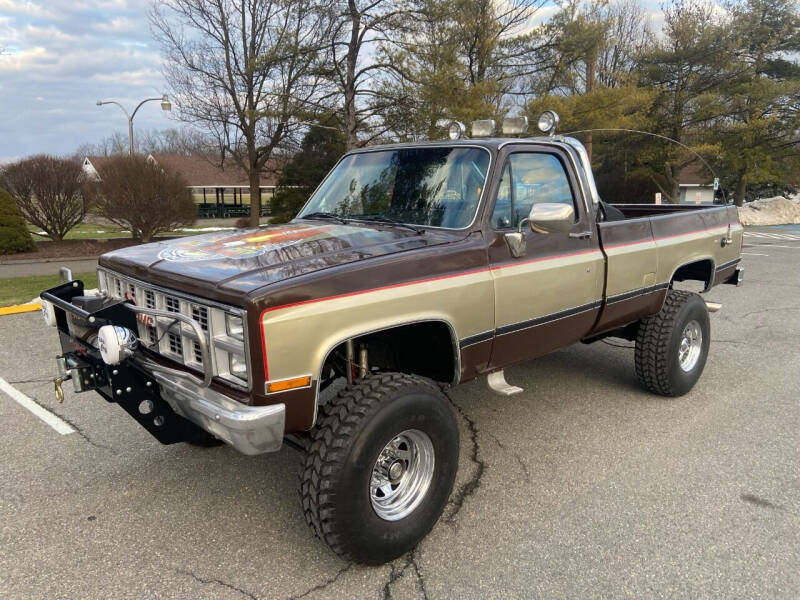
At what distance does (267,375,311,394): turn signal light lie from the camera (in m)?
2.43

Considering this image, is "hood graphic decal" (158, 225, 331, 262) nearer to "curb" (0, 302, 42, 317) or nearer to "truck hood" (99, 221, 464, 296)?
"truck hood" (99, 221, 464, 296)

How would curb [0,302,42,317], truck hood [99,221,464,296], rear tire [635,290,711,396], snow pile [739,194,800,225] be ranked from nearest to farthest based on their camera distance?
1. truck hood [99,221,464,296]
2. rear tire [635,290,711,396]
3. curb [0,302,42,317]
4. snow pile [739,194,800,225]

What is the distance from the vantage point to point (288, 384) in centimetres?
246

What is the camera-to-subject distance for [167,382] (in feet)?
8.93

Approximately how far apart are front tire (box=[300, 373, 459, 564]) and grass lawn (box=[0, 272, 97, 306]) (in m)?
7.63

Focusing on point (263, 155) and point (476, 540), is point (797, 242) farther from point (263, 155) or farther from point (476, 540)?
point (476, 540)

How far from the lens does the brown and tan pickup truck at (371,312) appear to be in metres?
2.52

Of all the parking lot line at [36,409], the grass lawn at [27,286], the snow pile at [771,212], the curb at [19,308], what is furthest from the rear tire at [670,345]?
the snow pile at [771,212]

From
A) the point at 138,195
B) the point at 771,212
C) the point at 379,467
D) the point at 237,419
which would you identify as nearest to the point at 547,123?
the point at 379,467

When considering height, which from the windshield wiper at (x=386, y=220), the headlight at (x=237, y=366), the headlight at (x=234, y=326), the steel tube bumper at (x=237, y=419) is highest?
the windshield wiper at (x=386, y=220)

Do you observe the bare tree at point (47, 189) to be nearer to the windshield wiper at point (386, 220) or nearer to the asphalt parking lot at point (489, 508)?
the asphalt parking lot at point (489, 508)

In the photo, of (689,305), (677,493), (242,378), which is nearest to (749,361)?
(689,305)

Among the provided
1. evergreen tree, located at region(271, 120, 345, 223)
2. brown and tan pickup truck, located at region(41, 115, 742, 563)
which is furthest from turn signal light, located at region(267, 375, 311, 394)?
evergreen tree, located at region(271, 120, 345, 223)

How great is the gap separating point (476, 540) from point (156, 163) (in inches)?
627
